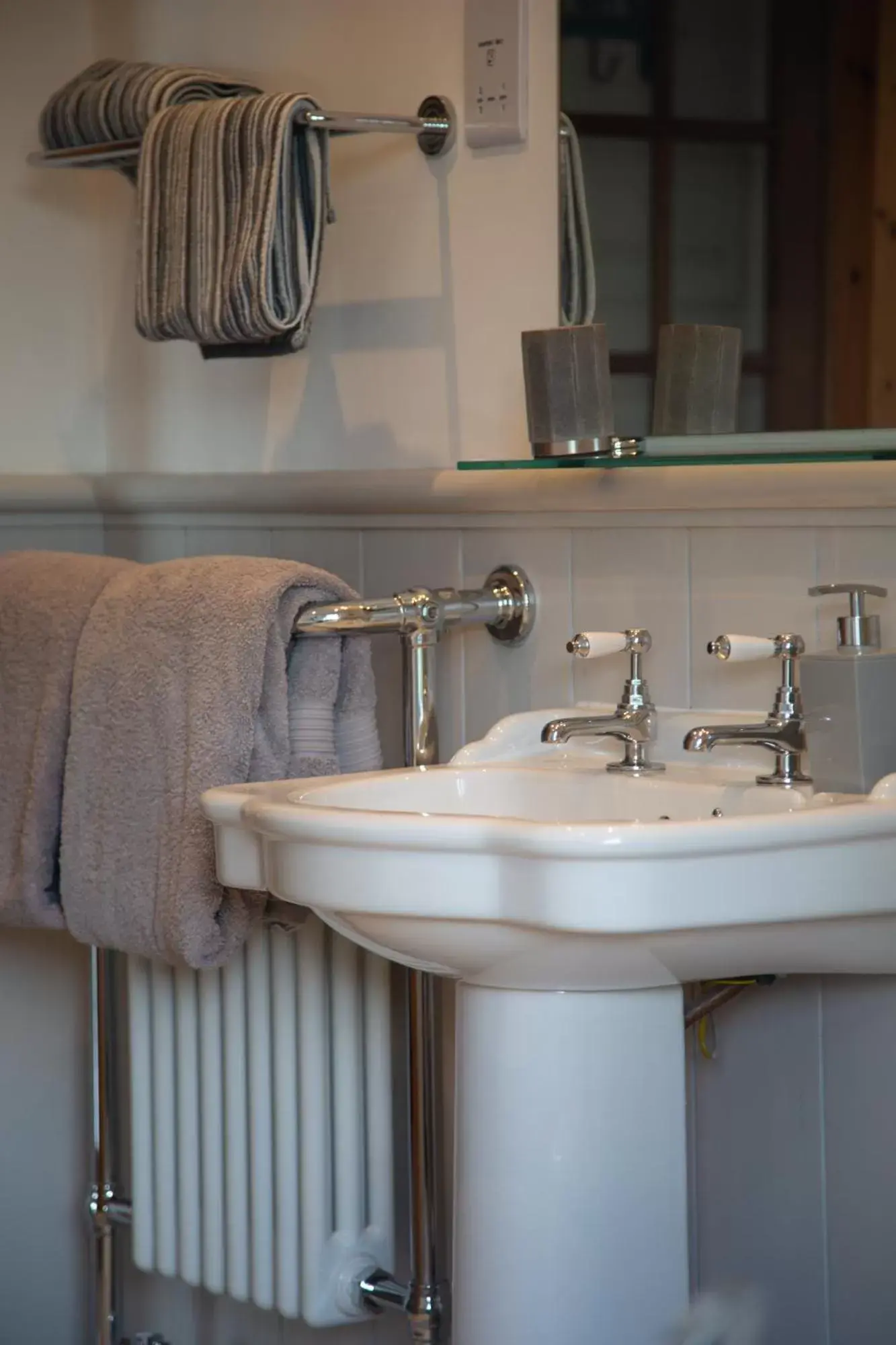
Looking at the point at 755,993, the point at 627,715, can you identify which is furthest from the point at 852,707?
the point at 755,993

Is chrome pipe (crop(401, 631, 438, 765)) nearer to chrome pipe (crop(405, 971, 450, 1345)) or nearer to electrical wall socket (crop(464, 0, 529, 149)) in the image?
chrome pipe (crop(405, 971, 450, 1345))

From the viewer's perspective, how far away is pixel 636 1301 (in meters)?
1.34

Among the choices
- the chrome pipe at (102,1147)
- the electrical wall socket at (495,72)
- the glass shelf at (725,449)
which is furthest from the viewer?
the chrome pipe at (102,1147)

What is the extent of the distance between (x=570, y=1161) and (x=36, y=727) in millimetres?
706

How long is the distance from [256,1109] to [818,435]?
88 centimetres

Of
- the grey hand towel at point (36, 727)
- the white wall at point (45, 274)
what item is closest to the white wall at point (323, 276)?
the white wall at point (45, 274)

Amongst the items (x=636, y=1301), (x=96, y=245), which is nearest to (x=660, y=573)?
(x=636, y=1301)

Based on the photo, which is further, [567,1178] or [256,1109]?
[256,1109]

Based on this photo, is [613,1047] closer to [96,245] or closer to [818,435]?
[818,435]

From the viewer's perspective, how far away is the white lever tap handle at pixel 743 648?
4.49ft

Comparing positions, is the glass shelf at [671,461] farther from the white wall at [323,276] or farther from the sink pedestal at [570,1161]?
the sink pedestal at [570,1161]

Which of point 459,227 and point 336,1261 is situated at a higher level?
point 459,227

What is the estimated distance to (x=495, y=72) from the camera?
1.72 metres

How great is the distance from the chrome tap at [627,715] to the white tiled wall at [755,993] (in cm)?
7
